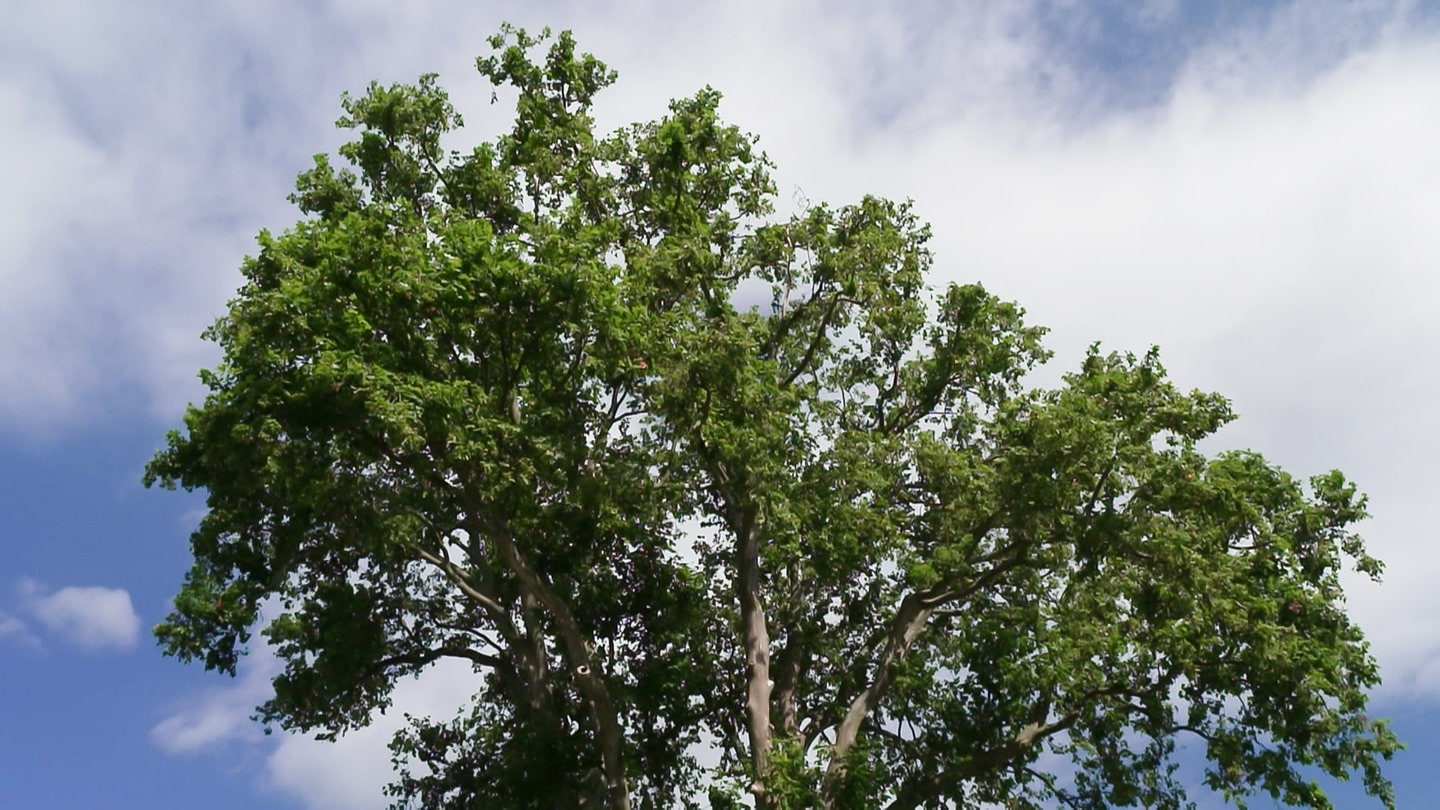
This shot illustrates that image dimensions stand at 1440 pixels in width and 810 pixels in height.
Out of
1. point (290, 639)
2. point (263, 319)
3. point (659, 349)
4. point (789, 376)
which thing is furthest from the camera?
point (789, 376)

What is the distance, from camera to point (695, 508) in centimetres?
2128

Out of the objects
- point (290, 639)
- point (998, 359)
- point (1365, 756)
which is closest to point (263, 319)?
point (290, 639)

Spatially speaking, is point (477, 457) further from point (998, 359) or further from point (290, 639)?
point (998, 359)

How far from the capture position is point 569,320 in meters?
16.2

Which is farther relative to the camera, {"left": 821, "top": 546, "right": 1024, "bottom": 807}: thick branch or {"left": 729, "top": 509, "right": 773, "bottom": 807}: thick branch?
{"left": 729, "top": 509, "right": 773, "bottom": 807}: thick branch

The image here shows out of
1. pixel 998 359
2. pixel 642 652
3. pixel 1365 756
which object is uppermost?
pixel 998 359

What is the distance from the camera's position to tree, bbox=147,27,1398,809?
16.4 m

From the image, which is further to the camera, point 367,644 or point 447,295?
point 367,644

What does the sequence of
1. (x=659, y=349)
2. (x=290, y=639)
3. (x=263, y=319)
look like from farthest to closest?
(x=290, y=639) → (x=659, y=349) → (x=263, y=319)

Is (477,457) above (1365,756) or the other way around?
above

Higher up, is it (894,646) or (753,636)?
(753,636)

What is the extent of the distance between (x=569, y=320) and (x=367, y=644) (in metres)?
7.24

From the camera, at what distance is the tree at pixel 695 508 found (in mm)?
16359

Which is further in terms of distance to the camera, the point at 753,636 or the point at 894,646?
the point at 753,636
